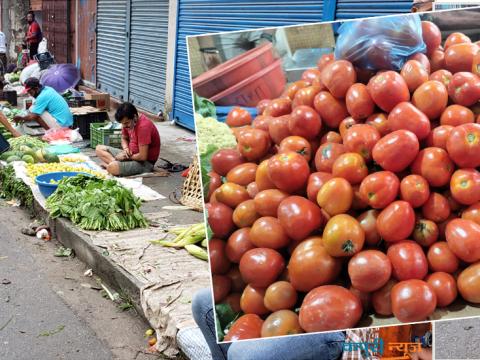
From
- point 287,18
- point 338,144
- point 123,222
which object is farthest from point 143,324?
point 287,18

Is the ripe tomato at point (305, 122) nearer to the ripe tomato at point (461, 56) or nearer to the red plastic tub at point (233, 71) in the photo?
the red plastic tub at point (233, 71)

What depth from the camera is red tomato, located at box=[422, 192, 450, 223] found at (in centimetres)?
167

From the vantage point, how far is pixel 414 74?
1780 mm

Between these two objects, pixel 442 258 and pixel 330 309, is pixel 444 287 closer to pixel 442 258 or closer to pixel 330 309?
pixel 442 258

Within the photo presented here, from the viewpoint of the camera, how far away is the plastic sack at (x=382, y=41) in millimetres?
1781

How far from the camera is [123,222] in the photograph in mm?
5289

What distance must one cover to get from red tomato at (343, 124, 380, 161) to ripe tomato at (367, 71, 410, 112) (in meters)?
0.09

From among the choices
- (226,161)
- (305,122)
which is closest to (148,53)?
(226,161)

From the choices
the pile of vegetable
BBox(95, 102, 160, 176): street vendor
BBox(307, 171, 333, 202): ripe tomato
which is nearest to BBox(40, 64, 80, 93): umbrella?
BBox(95, 102, 160, 176): street vendor

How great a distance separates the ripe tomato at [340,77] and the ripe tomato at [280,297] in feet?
1.95

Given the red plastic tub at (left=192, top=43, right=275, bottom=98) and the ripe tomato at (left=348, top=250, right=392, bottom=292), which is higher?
the red plastic tub at (left=192, top=43, right=275, bottom=98)

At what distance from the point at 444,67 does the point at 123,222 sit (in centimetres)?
388

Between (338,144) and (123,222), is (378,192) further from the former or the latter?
(123,222)

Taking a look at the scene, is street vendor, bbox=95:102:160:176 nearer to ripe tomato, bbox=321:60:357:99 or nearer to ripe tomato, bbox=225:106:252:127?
ripe tomato, bbox=225:106:252:127
